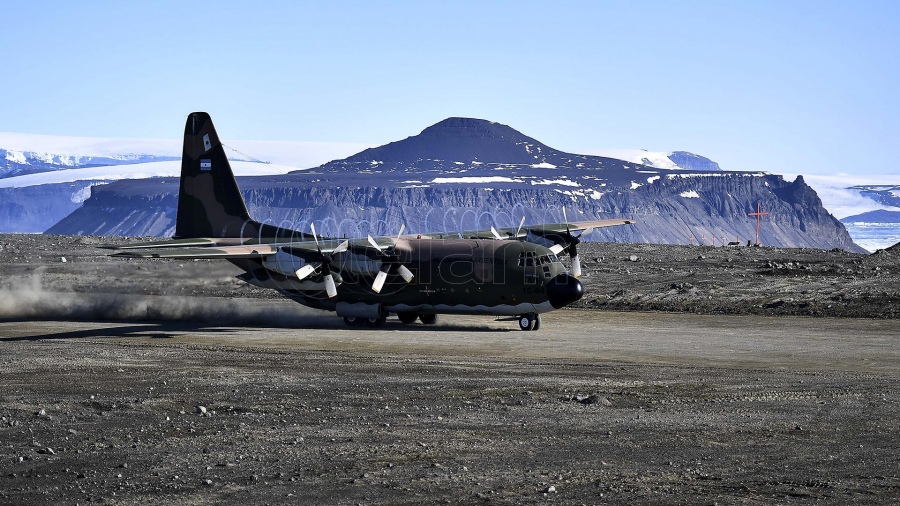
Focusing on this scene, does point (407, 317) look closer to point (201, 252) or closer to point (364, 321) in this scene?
point (364, 321)

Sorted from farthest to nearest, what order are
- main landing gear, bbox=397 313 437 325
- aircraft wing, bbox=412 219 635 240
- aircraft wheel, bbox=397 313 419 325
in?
aircraft wing, bbox=412 219 635 240 < main landing gear, bbox=397 313 437 325 < aircraft wheel, bbox=397 313 419 325

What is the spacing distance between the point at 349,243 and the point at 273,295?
66.6 feet

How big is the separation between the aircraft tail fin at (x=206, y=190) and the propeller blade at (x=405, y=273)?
857 cm

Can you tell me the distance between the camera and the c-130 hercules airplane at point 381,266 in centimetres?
4241

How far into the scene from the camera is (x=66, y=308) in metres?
51.8

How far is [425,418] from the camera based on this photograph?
927 inches

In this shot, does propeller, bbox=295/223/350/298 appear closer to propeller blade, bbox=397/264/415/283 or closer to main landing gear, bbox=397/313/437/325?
propeller blade, bbox=397/264/415/283

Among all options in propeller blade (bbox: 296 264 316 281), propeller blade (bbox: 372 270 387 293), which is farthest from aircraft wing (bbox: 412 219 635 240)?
propeller blade (bbox: 296 264 316 281)

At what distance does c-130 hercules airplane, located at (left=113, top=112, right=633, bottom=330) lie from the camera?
4241cm

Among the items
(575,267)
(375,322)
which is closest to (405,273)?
(375,322)

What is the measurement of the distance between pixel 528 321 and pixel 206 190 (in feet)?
53.3

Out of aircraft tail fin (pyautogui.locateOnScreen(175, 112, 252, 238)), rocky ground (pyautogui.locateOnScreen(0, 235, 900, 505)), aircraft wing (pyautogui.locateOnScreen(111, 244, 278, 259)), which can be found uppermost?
aircraft tail fin (pyautogui.locateOnScreen(175, 112, 252, 238))

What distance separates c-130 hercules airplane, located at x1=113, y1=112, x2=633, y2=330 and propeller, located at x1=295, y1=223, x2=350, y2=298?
1.6 inches

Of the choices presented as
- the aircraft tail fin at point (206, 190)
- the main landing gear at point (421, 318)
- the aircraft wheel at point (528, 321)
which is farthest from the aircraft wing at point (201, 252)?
the aircraft wheel at point (528, 321)
